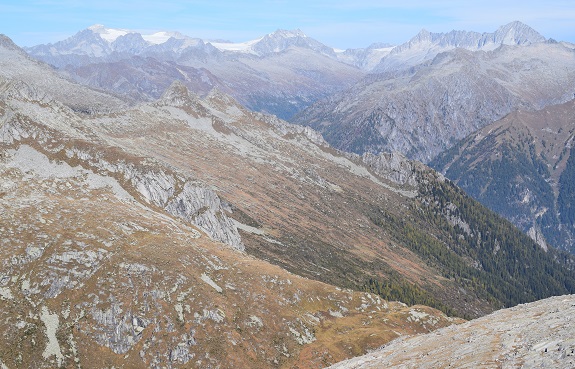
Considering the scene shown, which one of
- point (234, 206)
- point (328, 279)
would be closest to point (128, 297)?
point (328, 279)

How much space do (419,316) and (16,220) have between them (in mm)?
88171

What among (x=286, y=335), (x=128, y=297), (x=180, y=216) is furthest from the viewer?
(x=180, y=216)

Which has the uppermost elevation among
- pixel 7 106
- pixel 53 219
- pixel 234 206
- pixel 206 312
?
pixel 7 106

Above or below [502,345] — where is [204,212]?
below

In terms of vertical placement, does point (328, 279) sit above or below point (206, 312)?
below

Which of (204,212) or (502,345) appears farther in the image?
(204,212)

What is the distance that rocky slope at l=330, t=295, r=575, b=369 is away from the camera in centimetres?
4109

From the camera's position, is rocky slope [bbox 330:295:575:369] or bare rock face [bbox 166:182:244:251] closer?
rocky slope [bbox 330:295:575:369]

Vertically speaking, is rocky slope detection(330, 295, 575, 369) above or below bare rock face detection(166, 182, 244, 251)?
above

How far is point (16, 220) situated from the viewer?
9050cm

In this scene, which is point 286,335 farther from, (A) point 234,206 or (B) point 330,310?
(A) point 234,206

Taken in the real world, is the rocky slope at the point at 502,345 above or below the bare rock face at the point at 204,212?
above

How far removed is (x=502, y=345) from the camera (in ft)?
157

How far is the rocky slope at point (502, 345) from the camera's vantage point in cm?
4109
